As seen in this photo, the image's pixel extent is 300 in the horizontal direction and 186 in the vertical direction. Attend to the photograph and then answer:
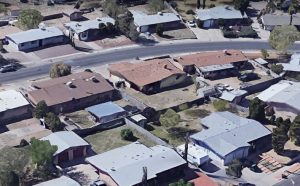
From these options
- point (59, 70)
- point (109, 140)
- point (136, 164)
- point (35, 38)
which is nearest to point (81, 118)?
point (109, 140)

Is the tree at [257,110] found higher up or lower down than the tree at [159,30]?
lower down

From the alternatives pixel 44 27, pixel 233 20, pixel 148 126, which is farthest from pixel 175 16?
pixel 148 126

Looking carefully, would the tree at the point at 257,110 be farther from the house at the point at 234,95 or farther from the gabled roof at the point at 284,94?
the house at the point at 234,95

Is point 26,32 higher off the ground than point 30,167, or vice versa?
point 26,32

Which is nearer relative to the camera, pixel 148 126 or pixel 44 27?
pixel 148 126

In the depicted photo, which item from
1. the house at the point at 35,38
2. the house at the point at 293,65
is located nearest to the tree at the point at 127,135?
the house at the point at 35,38

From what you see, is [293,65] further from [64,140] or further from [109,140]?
[64,140]

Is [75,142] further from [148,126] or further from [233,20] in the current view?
[233,20]
